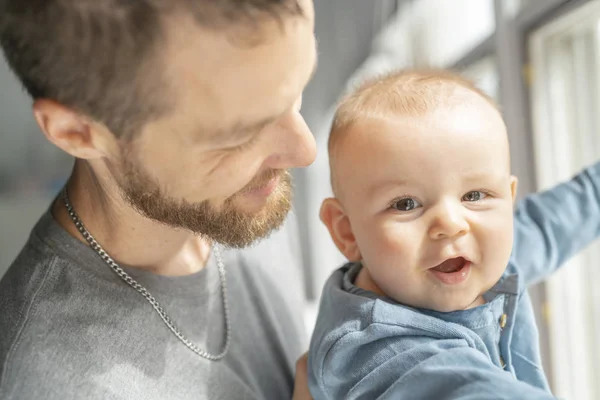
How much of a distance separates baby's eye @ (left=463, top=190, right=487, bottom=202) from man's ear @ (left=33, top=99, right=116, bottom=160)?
1.70ft

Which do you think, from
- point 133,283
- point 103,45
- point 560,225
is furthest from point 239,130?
point 560,225

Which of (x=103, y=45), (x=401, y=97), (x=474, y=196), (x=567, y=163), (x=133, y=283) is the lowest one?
(x=567, y=163)

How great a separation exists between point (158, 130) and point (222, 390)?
44cm

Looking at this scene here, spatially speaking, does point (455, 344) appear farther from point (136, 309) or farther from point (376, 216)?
point (136, 309)

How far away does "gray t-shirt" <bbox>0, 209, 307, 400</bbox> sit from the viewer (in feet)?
2.76

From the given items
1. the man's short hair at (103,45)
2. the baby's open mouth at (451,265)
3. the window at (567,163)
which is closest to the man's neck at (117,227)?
the man's short hair at (103,45)

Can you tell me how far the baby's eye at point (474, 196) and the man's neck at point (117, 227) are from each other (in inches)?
19.1

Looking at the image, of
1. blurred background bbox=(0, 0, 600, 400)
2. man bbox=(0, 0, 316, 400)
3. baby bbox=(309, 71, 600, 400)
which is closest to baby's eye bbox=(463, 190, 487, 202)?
baby bbox=(309, 71, 600, 400)

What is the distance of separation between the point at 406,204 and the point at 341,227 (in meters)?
0.16

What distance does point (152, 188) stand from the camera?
89cm

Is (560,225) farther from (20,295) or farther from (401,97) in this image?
(20,295)

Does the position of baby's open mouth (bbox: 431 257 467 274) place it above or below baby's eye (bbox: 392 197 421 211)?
below

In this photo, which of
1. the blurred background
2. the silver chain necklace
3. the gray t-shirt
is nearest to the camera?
the gray t-shirt

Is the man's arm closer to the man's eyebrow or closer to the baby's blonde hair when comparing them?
the baby's blonde hair
